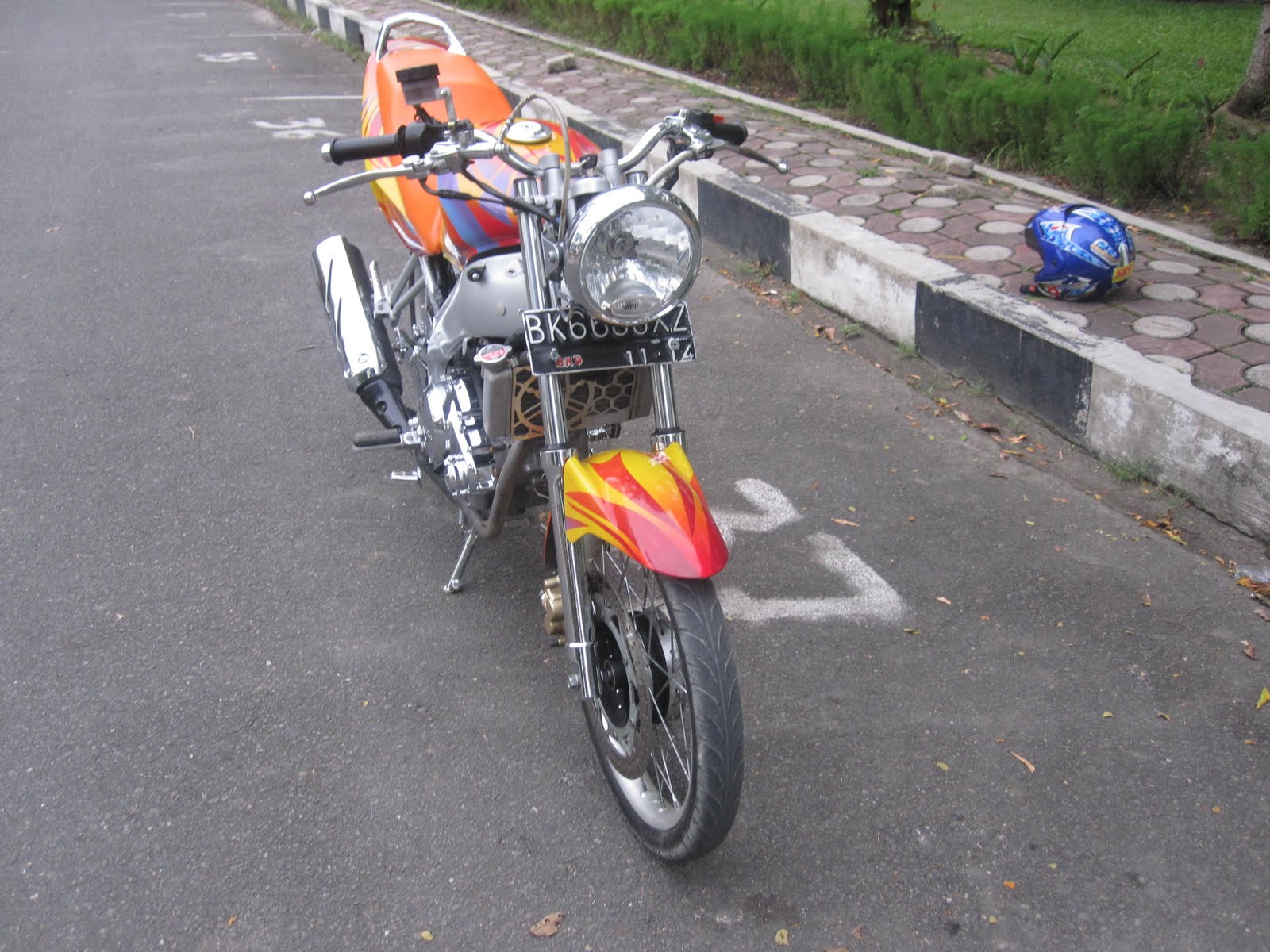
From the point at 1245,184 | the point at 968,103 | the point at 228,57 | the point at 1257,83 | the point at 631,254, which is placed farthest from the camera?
the point at 228,57

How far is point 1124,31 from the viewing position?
891 centimetres

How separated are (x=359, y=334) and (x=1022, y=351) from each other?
227cm

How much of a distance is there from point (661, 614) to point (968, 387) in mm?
2430

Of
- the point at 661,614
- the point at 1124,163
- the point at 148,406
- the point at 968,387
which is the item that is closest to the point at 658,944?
the point at 661,614

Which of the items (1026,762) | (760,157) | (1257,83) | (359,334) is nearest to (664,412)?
(760,157)

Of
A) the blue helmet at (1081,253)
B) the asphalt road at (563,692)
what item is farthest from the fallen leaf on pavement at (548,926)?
the blue helmet at (1081,253)

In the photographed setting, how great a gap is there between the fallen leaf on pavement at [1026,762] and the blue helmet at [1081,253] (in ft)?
7.32

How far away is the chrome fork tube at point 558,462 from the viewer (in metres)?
2.34

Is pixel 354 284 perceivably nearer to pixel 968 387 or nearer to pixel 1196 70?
pixel 968 387

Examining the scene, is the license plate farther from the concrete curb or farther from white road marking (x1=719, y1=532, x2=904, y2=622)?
the concrete curb

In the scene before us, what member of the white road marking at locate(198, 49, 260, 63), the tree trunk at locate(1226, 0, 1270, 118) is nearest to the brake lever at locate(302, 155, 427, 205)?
the tree trunk at locate(1226, 0, 1270, 118)

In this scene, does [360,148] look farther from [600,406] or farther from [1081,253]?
[1081,253]

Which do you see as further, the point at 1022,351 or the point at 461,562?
the point at 1022,351

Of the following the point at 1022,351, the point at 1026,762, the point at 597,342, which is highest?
the point at 597,342
